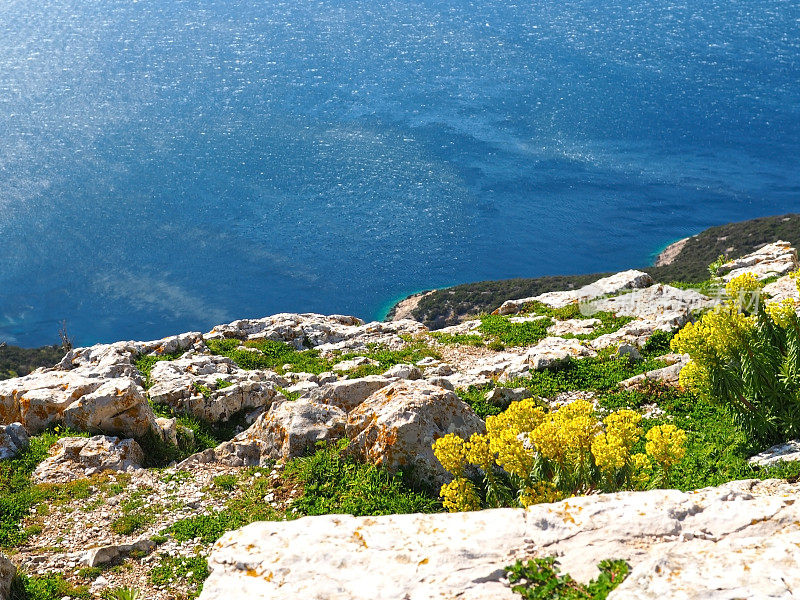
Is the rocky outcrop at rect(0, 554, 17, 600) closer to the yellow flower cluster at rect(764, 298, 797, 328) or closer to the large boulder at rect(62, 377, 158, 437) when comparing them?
the large boulder at rect(62, 377, 158, 437)

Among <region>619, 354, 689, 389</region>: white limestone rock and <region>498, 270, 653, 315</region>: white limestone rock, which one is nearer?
<region>619, 354, 689, 389</region>: white limestone rock

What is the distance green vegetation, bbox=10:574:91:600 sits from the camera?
9.58 m

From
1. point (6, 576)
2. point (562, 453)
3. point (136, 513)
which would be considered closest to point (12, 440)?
point (136, 513)

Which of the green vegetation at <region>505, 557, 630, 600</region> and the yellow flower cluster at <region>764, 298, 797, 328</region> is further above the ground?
the yellow flower cluster at <region>764, 298, 797, 328</region>

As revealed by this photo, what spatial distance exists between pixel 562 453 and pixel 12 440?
12.2 metres

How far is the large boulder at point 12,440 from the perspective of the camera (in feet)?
47.4

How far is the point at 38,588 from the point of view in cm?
975

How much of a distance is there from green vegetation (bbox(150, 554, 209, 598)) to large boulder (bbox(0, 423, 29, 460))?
5979mm

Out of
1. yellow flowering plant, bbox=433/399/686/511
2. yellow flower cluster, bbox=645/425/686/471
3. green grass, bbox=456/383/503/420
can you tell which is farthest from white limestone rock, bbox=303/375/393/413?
yellow flower cluster, bbox=645/425/686/471

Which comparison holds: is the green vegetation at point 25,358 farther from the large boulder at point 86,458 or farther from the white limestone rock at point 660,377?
the white limestone rock at point 660,377

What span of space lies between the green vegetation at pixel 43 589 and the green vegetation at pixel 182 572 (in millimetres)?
972

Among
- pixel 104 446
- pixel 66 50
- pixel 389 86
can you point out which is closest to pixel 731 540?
pixel 104 446

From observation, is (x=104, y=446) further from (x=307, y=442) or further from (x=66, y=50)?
(x=66, y=50)

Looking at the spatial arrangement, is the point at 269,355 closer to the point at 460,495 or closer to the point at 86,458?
the point at 86,458
